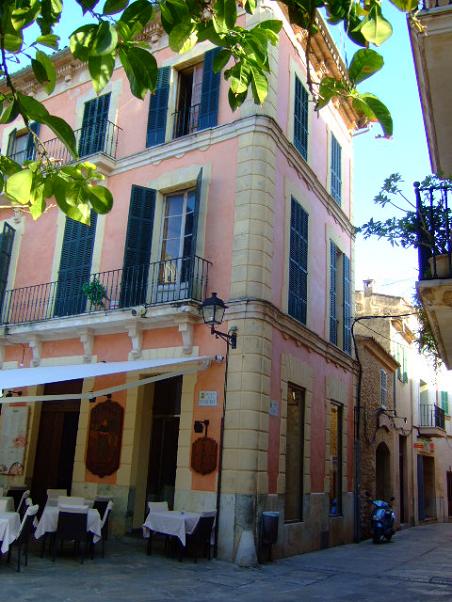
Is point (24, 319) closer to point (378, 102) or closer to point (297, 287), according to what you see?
point (297, 287)

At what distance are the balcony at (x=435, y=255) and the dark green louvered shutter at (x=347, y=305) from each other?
7.01 m

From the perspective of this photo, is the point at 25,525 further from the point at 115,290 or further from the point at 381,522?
the point at 381,522

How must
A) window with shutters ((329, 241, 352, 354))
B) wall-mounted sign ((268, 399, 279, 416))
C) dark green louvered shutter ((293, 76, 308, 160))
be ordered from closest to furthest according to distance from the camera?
wall-mounted sign ((268, 399, 279, 416)) → dark green louvered shutter ((293, 76, 308, 160)) → window with shutters ((329, 241, 352, 354))

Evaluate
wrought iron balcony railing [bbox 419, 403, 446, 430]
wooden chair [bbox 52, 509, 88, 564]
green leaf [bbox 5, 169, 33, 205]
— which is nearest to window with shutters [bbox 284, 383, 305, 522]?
wooden chair [bbox 52, 509, 88, 564]

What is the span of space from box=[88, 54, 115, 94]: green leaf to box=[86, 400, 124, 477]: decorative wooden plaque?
9.04 meters

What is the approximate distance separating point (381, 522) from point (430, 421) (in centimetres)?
997

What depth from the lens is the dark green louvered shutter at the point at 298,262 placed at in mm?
11701

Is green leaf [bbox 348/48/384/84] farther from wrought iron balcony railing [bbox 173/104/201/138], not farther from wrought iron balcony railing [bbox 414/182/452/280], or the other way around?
wrought iron balcony railing [bbox 173/104/201/138]

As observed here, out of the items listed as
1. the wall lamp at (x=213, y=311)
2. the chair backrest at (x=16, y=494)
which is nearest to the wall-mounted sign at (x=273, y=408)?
the wall lamp at (x=213, y=311)

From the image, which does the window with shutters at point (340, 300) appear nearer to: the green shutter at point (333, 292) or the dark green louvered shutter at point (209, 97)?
the green shutter at point (333, 292)

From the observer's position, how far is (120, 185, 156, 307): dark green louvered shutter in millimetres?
11102

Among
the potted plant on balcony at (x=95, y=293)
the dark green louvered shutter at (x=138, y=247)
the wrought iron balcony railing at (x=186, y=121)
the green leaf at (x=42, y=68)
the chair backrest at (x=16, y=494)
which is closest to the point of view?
the green leaf at (x=42, y=68)

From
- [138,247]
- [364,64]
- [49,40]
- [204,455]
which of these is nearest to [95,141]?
[138,247]

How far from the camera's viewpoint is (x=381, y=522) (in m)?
13.7
